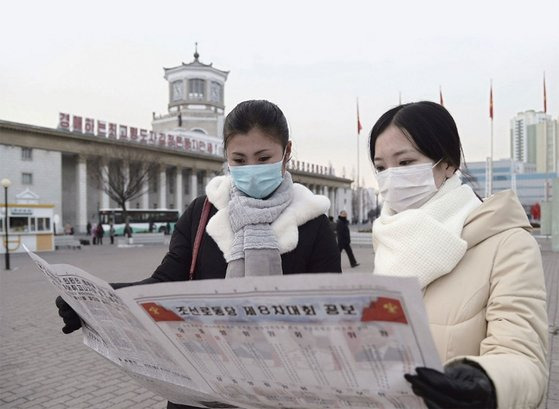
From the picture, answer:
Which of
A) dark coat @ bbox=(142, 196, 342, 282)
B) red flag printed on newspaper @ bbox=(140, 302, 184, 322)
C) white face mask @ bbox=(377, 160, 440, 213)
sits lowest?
red flag printed on newspaper @ bbox=(140, 302, 184, 322)

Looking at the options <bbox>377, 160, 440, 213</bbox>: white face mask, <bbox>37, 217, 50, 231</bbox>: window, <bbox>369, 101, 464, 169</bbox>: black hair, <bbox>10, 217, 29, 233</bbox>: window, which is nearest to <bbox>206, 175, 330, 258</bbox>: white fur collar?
<bbox>377, 160, 440, 213</bbox>: white face mask

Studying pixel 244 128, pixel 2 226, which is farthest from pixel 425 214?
pixel 2 226

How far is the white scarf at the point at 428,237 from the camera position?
1.32 m

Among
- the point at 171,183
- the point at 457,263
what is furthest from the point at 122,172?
the point at 457,263

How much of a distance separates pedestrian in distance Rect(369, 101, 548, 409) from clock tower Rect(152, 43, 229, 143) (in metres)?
59.4

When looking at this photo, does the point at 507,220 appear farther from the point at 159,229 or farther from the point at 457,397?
the point at 159,229

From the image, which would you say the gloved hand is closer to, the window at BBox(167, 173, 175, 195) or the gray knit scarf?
the gray knit scarf

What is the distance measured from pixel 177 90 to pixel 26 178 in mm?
32209

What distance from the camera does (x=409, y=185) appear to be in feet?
5.18

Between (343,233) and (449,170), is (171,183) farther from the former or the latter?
(449,170)

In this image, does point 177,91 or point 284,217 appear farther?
point 177,91

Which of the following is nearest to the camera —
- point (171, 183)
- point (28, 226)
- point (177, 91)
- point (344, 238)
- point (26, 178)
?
point (344, 238)

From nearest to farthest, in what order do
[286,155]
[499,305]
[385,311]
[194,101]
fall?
[385,311] → [499,305] → [286,155] → [194,101]

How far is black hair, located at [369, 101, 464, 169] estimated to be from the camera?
1.54m
